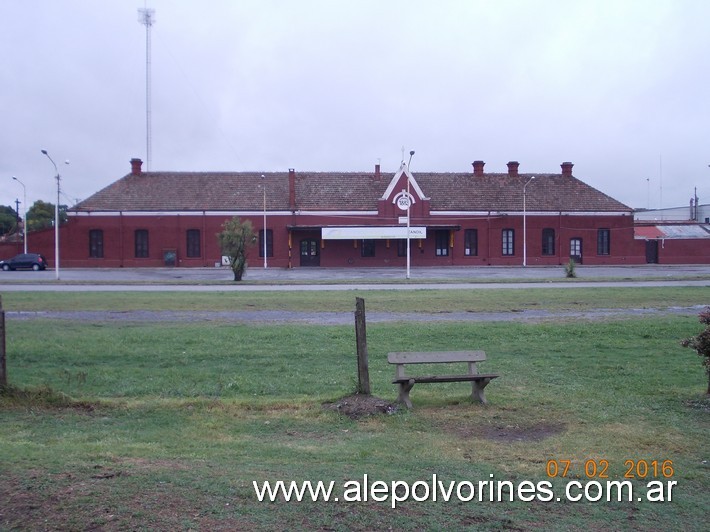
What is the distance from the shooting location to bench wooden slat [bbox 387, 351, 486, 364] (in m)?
9.00

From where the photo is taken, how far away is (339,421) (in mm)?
8398

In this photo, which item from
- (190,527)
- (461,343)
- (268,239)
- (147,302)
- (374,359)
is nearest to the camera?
(190,527)

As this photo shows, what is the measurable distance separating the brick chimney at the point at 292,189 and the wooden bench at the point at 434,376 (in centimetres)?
4893

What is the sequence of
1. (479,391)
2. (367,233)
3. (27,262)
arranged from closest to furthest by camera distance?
(479,391) → (27,262) → (367,233)

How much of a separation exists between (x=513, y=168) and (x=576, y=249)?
30.0 ft

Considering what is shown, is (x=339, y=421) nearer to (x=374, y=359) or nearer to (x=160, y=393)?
(x=160, y=393)

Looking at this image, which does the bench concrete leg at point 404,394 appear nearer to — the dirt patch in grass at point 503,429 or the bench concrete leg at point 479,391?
the dirt patch in grass at point 503,429

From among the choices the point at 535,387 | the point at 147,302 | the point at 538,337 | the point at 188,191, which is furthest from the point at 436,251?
the point at 535,387

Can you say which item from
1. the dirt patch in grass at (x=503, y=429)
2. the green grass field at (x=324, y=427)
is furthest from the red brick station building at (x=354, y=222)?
the dirt patch in grass at (x=503, y=429)

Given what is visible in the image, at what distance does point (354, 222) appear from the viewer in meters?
58.4

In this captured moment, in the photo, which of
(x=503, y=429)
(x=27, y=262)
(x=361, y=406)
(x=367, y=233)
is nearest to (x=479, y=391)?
(x=503, y=429)

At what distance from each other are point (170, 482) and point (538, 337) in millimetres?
10877

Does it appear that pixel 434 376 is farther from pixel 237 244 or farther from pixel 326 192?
pixel 326 192

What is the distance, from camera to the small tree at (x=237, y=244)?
36750 millimetres
